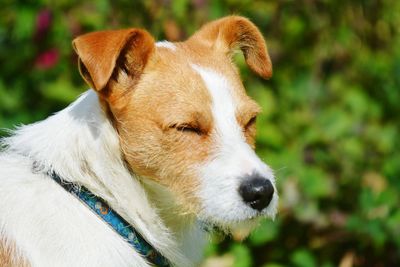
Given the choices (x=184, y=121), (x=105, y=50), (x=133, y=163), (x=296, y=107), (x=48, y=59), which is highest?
(x=105, y=50)

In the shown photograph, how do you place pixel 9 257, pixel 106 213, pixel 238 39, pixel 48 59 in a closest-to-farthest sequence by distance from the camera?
pixel 9 257
pixel 106 213
pixel 238 39
pixel 48 59

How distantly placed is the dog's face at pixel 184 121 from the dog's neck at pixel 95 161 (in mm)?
65

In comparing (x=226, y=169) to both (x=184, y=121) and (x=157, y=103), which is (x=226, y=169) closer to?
(x=184, y=121)

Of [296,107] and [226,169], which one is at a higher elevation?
[226,169]

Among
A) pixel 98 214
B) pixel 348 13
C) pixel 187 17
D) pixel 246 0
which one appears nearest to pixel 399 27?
pixel 348 13

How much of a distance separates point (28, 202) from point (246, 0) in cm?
305

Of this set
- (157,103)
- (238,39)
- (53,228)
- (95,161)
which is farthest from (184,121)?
(238,39)

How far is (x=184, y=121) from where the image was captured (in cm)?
334

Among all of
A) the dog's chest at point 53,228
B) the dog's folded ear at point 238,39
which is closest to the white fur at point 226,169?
the dog's chest at point 53,228

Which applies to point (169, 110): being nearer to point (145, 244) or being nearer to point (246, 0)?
point (145, 244)

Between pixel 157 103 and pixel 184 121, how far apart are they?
0.53ft

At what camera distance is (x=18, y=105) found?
226 inches

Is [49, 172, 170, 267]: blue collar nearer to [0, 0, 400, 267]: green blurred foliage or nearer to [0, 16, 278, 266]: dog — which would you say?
[0, 16, 278, 266]: dog

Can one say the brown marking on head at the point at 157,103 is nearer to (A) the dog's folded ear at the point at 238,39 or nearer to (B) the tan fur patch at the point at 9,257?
(A) the dog's folded ear at the point at 238,39
